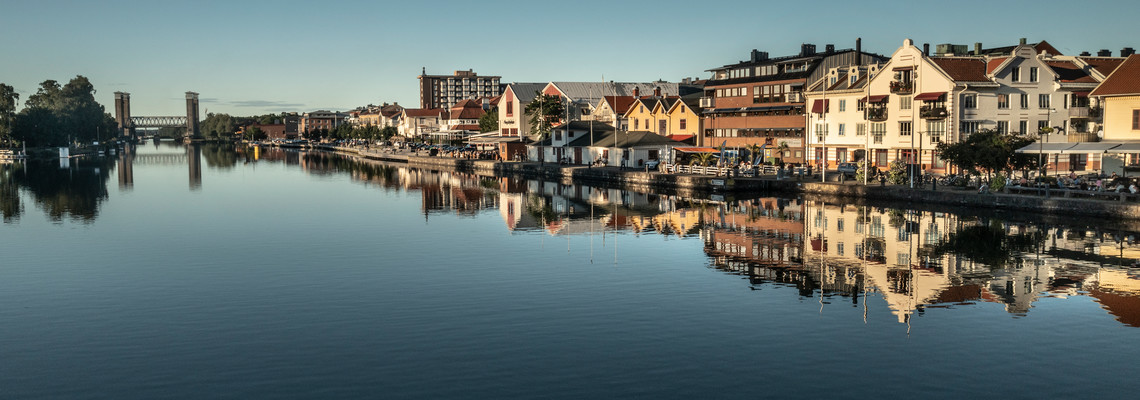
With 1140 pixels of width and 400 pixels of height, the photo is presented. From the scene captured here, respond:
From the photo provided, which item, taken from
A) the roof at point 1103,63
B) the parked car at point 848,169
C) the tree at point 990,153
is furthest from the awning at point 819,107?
the tree at point 990,153

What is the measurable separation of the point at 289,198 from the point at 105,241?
94.1 ft

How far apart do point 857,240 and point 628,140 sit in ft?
169

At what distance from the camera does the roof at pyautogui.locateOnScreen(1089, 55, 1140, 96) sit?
180ft

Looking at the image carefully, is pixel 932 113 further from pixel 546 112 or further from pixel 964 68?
pixel 546 112

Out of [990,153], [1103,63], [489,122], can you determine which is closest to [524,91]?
[489,122]

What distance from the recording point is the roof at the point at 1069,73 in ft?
236

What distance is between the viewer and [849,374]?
1962cm

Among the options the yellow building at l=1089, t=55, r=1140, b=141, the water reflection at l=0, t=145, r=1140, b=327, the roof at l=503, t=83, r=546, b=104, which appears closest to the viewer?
the water reflection at l=0, t=145, r=1140, b=327

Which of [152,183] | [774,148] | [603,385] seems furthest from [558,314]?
[152,183]

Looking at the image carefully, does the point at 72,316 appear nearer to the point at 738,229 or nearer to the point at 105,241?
the point at 105,241

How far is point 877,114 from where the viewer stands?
76.0 metres

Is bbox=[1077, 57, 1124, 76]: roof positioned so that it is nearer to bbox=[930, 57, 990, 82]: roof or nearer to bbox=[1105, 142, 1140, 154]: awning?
bbox=[930, 57, 990, 82]: roof

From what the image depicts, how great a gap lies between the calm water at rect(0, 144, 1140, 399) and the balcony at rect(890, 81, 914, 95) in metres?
23.4

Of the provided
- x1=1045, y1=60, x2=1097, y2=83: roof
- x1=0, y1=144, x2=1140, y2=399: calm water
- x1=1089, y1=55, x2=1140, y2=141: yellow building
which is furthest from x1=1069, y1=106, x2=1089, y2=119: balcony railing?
x1=0, y1=144, x2=1140, y2=399: calm water
